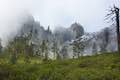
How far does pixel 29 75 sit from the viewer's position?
3556 centimetres

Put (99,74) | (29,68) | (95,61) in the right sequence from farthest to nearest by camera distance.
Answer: (95,61) → (29,68) → (99,74)

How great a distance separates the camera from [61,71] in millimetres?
37938

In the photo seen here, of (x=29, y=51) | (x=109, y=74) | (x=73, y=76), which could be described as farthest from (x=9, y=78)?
(x=29, y=51)

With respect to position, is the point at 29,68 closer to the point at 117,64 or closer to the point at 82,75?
the point at 82,75

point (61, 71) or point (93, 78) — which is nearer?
point (93, 78)

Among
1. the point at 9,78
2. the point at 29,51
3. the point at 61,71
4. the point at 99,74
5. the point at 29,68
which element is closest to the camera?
the point at 9,78

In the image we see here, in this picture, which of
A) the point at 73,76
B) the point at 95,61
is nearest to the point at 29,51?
the point at 95,61

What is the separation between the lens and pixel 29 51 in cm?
16125

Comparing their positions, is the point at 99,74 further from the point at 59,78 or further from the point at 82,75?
the point at 59,78

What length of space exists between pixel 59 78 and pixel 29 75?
4921 mm

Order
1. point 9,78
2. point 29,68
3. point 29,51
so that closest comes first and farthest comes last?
point 9,78, point 29,68, point 29,51

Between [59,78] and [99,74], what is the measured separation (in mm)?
5510

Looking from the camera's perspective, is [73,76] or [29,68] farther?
[29,68]

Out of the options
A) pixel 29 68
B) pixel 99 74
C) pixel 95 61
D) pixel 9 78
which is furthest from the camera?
pixel 95 61
